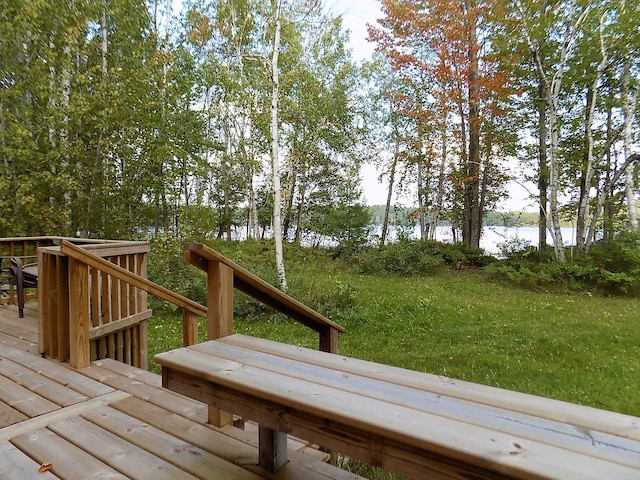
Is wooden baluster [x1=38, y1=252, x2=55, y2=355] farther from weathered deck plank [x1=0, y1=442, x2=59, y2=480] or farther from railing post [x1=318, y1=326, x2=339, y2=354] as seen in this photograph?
railing post [x1=318, y1=326, x2=339, y2=354]

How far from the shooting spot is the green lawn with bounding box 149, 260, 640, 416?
364 centimetres

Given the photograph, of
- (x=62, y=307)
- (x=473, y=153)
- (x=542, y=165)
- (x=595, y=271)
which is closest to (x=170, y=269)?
(x=62, y=307)

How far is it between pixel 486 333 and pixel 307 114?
10.2 m

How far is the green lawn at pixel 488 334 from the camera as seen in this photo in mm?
3637

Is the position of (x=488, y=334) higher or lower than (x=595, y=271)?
lower

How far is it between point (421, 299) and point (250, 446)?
5.37 m

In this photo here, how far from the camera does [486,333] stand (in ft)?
16.6

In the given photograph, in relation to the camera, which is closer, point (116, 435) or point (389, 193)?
point (116, 435)

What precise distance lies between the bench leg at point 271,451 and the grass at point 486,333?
3.44ft

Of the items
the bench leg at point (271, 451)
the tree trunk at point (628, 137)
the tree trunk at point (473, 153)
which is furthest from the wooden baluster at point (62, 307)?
the tree trunk at point (628, 137)

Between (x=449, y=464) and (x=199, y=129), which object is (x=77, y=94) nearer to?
(x=199, y=129)

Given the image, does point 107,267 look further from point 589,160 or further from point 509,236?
point 509,236

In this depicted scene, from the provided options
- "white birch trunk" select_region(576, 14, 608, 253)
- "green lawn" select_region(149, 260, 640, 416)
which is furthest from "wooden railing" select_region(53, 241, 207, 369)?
"white birch trunk" select_region(576, 14, 608, 253)

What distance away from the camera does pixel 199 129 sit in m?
11.6
